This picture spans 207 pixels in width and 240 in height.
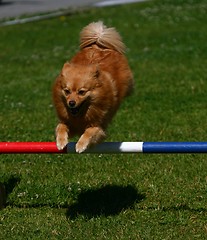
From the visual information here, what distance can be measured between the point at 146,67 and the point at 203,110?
11.3 feet

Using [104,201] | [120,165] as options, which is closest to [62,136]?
[104,201]

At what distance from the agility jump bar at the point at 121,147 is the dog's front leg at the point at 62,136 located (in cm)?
3

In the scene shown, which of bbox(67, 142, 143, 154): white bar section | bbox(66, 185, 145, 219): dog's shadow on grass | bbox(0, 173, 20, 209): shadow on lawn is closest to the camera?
bbox(67, 142, 143, 154): white bar section

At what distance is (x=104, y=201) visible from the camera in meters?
6.29

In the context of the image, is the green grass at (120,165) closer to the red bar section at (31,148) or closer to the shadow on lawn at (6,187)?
the shadow on lawn at (6,187)

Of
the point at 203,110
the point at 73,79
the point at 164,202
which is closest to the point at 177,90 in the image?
the point at 203,110

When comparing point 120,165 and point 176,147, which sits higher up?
point 176,147

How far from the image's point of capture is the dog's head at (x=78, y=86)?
216 inches

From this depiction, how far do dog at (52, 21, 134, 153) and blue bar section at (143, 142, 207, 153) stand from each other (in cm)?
42

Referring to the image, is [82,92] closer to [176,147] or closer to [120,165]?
[176,147]

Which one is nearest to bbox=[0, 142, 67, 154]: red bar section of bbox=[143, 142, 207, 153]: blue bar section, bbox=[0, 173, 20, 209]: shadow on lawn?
bbox=[0, 173, 20, 209]: shadow on lawn

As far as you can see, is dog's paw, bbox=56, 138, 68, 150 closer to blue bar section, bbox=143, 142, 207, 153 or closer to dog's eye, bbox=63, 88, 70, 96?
dog's eye, bbox=63, 88, 70, 96

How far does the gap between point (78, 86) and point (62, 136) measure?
459 mm

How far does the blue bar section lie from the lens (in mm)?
5465
